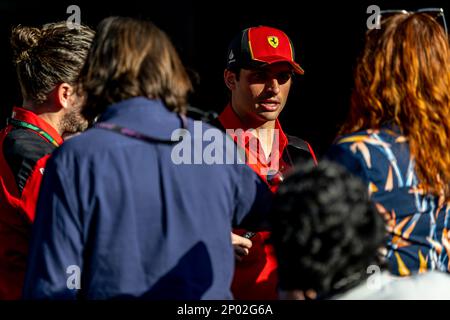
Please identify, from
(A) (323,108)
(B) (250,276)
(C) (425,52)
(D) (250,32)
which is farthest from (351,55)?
(C) (425,52)

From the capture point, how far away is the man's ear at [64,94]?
9.42 ft

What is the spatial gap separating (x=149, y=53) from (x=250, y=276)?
46.9 inches

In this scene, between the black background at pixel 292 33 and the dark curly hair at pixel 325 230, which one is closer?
the dark curly hair at pixel 325 230

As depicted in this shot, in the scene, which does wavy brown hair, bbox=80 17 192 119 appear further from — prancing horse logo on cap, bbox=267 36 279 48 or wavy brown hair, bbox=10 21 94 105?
prancing horse logo on cap, bbox=267 36 279 48

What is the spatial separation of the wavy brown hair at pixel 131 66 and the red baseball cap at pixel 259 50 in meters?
1.25

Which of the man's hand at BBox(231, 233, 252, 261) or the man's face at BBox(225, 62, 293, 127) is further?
the man's face at BBox(225, 62, 293, 127)

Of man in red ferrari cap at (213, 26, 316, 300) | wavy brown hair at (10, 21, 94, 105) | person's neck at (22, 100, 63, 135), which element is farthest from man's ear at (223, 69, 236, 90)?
person's neck at (22, 100, 63, 135)

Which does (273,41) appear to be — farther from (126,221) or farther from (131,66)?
(126,221)

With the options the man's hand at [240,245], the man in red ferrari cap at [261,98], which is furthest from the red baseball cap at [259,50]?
the man's hand at [240,245]

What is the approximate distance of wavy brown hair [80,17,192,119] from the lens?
6.95 feet

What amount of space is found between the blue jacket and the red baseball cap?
1.37 meters

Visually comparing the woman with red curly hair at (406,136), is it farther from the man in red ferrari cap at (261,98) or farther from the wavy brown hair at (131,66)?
the man in red ferrari cap at (261,98)

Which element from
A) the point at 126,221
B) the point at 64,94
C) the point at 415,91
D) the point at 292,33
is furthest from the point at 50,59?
the point at 292,33
